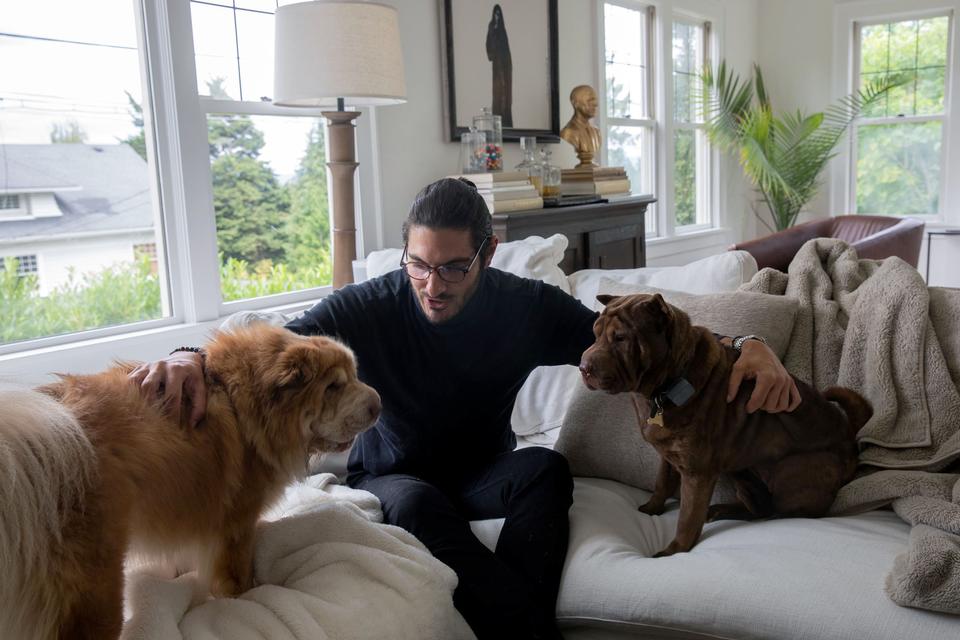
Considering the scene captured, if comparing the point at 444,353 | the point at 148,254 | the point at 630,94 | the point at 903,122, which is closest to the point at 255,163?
the point at 148,254

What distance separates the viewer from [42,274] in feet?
8.17

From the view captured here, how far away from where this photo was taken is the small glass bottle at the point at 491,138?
3.60 metres

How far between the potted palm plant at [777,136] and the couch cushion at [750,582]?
4879mm

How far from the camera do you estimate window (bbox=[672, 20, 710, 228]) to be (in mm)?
6129

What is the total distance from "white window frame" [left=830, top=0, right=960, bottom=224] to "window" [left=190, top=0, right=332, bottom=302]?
501 centimetres

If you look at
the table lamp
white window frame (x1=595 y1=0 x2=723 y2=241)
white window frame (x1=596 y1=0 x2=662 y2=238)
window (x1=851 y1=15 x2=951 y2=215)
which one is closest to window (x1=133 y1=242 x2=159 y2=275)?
the table lamp

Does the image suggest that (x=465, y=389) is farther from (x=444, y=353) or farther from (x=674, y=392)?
(x=674, y=392)

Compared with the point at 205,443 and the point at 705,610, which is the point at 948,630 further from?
the point at 205,443

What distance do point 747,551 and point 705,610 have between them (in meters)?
0.19

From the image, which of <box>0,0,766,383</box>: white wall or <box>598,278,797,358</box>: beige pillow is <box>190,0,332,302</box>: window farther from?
<box>598,278,797,358</box>: beige pillow

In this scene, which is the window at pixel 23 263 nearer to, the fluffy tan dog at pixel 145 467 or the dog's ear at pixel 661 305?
the fluffy tan dog at pixel 145 467

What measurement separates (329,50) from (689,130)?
4.43 meters

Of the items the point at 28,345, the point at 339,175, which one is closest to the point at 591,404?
the point at 339,175

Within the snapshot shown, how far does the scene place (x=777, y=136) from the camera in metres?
6.52
